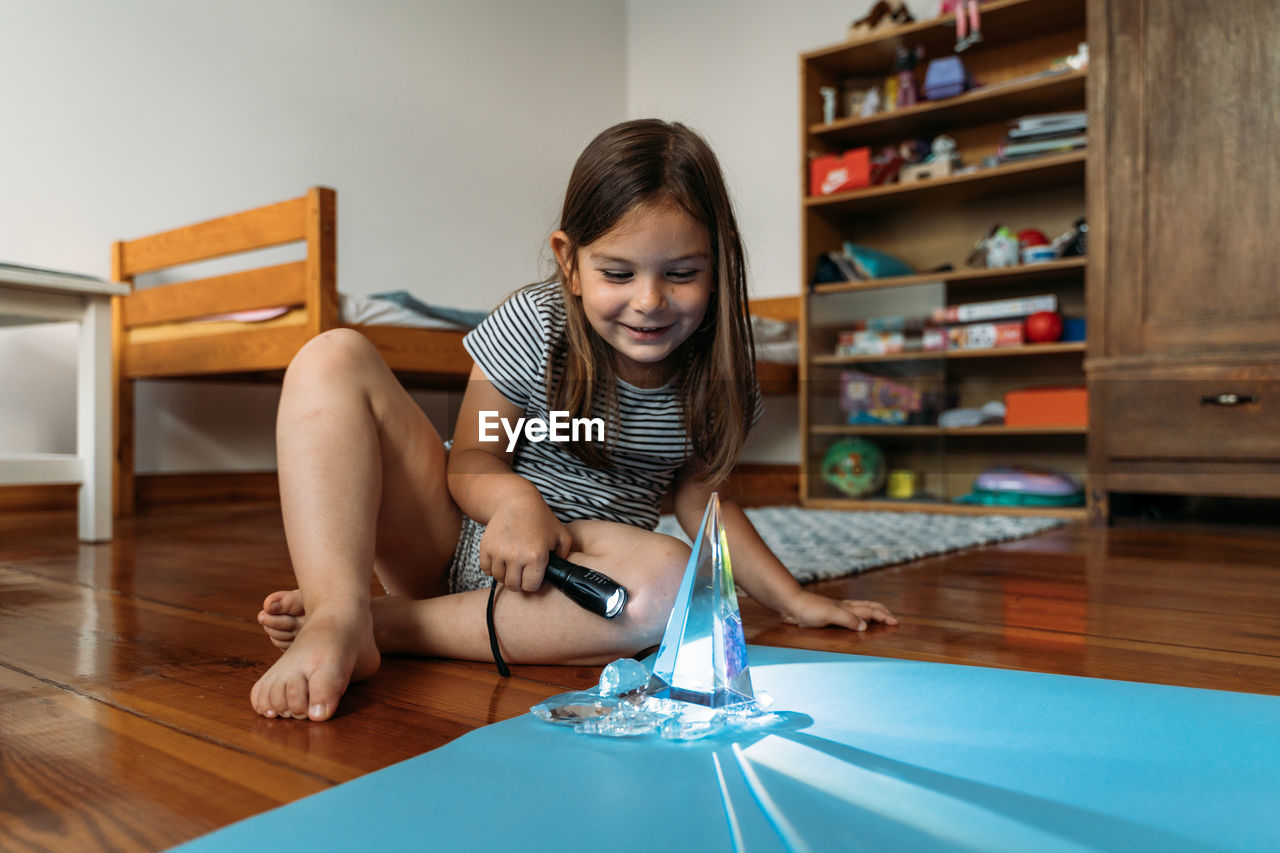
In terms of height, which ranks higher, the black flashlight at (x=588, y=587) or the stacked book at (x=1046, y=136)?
the stacked book at (x=1046, y=136)

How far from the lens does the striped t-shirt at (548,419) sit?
811 mm

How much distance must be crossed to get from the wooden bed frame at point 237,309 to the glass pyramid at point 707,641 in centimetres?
122

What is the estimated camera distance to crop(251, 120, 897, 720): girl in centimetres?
69

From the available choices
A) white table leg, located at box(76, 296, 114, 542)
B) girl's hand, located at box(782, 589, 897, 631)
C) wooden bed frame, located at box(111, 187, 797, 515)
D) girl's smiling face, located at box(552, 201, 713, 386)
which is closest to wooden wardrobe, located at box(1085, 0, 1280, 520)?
wooden bed frame, located at box(111, 187, 797, 515)

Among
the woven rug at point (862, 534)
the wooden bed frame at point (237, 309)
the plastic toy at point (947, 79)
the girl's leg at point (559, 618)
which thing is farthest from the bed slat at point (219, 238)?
the plastic toy at point (947, 79)

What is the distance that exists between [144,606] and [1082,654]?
972mm

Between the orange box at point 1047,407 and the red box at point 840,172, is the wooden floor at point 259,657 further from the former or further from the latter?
the red box at point 840,172

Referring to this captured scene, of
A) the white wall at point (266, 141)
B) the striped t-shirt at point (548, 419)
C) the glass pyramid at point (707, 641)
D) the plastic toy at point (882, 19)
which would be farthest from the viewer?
the plastic toy at point (882, 19)

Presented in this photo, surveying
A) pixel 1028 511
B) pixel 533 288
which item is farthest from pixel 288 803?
pixel 1028 511

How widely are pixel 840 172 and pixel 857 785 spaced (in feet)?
8.01

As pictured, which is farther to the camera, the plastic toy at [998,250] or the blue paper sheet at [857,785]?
the plastic toy at [998,250]

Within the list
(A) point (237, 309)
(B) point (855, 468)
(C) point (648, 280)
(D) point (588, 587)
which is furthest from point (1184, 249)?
(A) point (237, 309)

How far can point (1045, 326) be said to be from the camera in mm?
2375

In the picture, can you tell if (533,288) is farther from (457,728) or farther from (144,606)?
(144,606)
